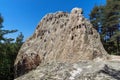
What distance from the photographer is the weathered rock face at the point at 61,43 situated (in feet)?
51.5

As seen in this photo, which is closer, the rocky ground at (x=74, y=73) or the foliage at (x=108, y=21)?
the rocky ground at (x=74, y=73)

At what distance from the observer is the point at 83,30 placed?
55.9 ft

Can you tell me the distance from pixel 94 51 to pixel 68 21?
17.3ft

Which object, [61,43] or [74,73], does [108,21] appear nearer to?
[61,43]

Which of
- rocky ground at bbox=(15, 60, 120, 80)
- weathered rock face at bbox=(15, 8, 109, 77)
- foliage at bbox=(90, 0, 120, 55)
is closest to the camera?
rocky ground at bbox=(15, 60, 120, 80)

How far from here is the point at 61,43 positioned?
1819cm

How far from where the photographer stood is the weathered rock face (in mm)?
15695

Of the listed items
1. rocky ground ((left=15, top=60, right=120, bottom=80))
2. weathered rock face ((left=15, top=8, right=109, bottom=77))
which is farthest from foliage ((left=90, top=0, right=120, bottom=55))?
rocky ground ((left=15, top=60, right=120, bottom=80))

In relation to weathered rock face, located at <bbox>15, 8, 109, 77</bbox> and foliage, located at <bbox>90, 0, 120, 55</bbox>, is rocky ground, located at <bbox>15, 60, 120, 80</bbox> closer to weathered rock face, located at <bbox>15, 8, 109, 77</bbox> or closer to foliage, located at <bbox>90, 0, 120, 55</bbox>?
weathered rock face, located at <bbox>15, 8, 109, 77</bbox>

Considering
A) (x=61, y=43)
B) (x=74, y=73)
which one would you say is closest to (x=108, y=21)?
(x=61, y=43)

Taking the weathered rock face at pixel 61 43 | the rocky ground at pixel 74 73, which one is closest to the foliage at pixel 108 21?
the weathered rock face at pixel 61 43

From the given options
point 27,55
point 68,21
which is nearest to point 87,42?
point 68,21

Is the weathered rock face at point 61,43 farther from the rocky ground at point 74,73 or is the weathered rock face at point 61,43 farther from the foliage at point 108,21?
the foliage at point 108,21

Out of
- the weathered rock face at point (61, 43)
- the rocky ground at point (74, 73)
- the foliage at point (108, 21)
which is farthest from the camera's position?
the foliage at point (108, 21)
